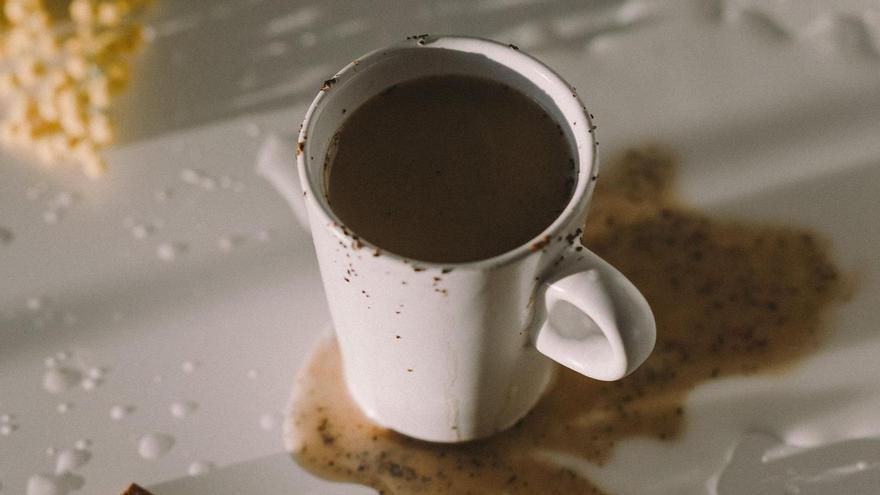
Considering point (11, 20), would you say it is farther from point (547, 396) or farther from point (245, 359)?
point (547, 396)

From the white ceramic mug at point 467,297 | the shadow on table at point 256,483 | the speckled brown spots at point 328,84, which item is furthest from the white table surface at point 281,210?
the speckled brown spots at point 328,84

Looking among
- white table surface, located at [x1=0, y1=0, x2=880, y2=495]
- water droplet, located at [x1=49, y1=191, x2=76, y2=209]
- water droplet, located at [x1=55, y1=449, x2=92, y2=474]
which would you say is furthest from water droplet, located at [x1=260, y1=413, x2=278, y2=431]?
water droplet, located at [x1=49, y1=191, x2=76, y2=209]

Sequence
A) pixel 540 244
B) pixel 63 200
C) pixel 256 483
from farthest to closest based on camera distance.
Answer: pixel 63 200, pixel 256 483, pixel 540 244

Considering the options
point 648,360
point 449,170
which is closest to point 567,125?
point 449,170

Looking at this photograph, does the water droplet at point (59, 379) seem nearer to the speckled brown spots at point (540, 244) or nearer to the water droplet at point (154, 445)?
the water droplet at point (154, 445)

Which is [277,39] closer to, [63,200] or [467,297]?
[63,200]

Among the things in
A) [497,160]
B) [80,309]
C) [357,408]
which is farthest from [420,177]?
[80,309]
